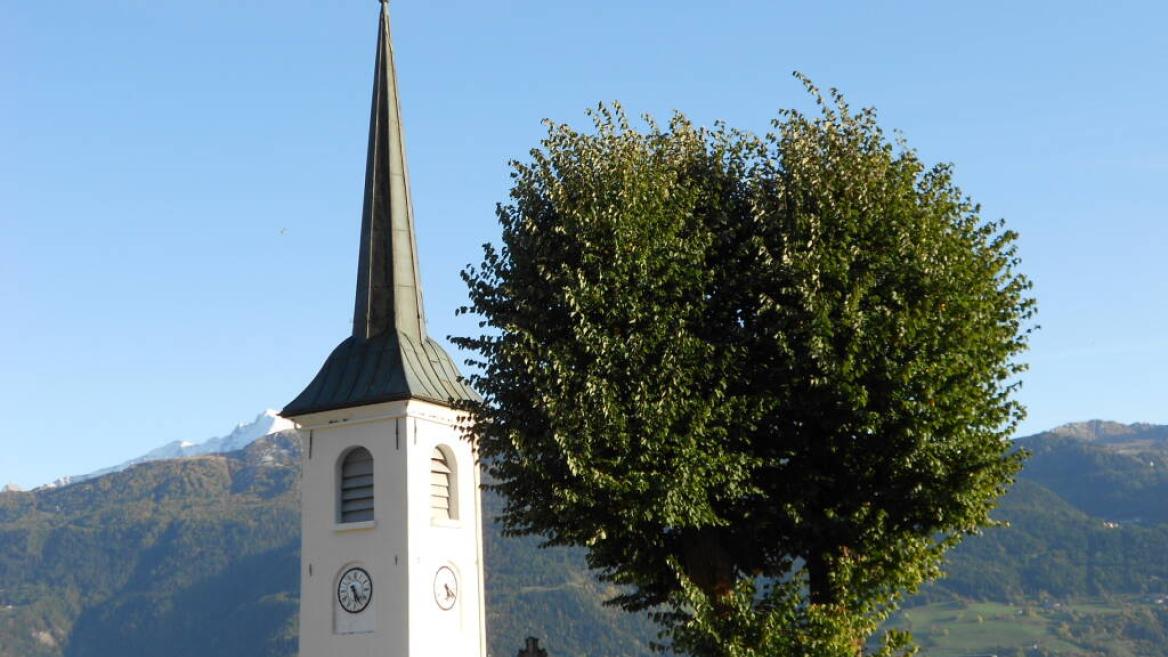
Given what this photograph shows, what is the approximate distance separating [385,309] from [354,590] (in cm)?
718

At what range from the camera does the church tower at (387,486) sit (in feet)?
109

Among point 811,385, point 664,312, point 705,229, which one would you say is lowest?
point 811,385

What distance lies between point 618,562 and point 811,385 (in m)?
4.80

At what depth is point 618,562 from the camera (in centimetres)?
2556

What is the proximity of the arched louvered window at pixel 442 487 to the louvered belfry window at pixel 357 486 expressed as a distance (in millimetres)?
1516

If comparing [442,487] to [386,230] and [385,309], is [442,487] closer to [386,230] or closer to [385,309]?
[385,309]

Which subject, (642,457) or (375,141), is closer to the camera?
(642,457)

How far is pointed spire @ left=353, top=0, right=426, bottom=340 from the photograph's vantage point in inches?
1425

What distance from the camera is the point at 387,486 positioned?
1334 inches

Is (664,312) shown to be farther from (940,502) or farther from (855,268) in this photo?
(940,502)

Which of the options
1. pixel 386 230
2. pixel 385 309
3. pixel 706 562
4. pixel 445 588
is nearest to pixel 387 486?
pixel 445 588

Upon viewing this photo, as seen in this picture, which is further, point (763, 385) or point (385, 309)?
point (385, 309)

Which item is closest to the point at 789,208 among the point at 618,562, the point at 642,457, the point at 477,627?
the point at 642,457

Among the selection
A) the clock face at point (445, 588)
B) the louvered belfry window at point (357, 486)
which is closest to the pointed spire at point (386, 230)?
the louvered belfry window at point (357, 486)
